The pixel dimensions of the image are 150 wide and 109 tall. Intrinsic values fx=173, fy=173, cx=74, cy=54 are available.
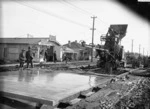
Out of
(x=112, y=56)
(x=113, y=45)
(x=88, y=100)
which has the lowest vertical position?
(x=88, y=100)

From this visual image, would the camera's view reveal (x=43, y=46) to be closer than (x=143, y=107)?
No

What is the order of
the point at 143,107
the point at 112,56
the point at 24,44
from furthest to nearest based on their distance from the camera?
1. the point at 24,44
2. the point at 112,56
3. the point at 143,107

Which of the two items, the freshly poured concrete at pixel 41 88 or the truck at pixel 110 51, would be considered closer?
the freshly poured concrete at pixel 41 88

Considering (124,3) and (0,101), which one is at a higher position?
(124,3)

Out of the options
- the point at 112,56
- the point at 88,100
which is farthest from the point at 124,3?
the point at 112,56

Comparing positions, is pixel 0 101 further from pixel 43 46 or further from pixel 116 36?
pixel 43 46

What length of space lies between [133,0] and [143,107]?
12.7 feet

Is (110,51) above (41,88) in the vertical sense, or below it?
above

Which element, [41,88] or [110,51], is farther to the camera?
[110,51]

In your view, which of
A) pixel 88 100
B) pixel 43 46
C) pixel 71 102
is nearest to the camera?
pixel 71 102

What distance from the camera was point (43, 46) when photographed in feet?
101

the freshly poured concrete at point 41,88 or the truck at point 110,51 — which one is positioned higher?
the truck at point 110,51

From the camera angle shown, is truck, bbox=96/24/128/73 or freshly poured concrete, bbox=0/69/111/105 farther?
truck, bbox=96/24/128/73

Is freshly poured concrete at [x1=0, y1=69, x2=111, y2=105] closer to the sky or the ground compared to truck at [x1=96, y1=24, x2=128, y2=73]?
closer to the ground
